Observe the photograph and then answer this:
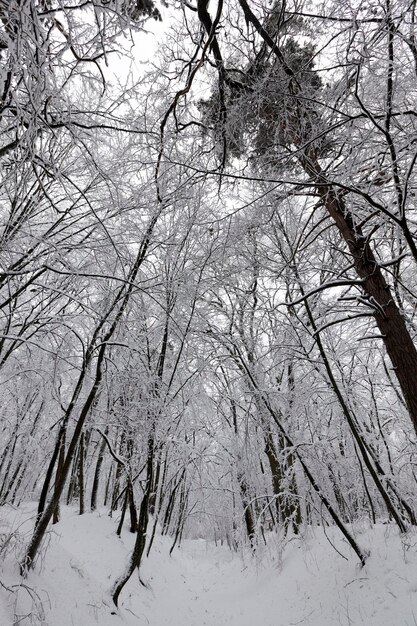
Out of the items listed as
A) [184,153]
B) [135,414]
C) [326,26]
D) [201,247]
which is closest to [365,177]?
[326,26]

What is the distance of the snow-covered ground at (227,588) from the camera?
4.29 meters

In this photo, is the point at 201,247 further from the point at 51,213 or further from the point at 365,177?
the point at 365,177

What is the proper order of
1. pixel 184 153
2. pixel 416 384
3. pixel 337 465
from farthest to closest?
pixel 337 465 < pixel 184 153 < pixel 416 384

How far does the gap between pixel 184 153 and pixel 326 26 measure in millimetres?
1922

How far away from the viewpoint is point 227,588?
9758 mm

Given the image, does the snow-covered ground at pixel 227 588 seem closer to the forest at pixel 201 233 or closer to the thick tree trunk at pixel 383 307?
the forest at pixel 201 233

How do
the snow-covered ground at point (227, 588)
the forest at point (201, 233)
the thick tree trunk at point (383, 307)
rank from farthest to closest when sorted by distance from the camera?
the snow-covered ground at point (227, 588)
the thick tree trunk at point (383, 307)
the forest at point (201, 233)

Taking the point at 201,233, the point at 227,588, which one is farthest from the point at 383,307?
the point at 227,588

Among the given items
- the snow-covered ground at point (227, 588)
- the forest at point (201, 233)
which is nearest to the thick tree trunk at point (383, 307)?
the forest at point (201, 233)

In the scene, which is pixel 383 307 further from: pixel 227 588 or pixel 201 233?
pixel 227 588

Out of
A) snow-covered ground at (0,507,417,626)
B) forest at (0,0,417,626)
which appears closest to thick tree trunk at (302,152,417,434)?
forest at (0,0,417,626)

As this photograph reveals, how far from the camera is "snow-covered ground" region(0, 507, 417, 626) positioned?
4293mm

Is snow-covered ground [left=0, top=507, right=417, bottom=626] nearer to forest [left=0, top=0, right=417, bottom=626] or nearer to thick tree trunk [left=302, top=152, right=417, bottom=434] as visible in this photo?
forest [left=0, top=0, right=417, bottom=626]

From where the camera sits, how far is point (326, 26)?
2572 millimetres
